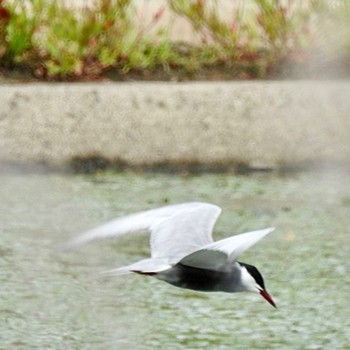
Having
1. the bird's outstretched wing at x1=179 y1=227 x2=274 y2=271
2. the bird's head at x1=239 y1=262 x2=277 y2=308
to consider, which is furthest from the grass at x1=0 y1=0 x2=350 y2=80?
the bird's outstretched wing at x1=179 y1=227 x2=274 y2=271

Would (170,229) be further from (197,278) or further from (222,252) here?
(222,252)

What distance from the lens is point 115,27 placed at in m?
5.34

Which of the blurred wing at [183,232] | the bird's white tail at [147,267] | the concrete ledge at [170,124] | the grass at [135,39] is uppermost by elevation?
the grass at [135,39]

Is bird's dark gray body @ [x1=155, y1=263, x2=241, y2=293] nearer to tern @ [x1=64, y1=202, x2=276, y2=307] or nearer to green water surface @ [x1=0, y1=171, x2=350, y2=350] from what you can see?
tern @ [x1=64, y1=202, x2=276, y2=307]

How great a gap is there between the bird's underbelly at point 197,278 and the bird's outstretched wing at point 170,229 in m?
0.03

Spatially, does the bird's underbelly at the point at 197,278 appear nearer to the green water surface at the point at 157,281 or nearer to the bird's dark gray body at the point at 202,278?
the bird's dark gray body at the point at 202,278

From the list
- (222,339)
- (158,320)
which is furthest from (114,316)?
(222,339)

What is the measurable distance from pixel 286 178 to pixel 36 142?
89 centimetres

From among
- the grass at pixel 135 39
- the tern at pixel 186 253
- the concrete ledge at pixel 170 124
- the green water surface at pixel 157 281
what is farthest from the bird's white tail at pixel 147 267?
the grass at pixel 135 39

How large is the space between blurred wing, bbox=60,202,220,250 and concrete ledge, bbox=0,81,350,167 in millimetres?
2324

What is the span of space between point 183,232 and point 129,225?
0.10 metres

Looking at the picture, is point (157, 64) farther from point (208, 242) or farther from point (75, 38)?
point (208, 242)

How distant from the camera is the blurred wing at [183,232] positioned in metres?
2.52

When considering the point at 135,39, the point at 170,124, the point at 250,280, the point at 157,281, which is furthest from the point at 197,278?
the point at 135,39
